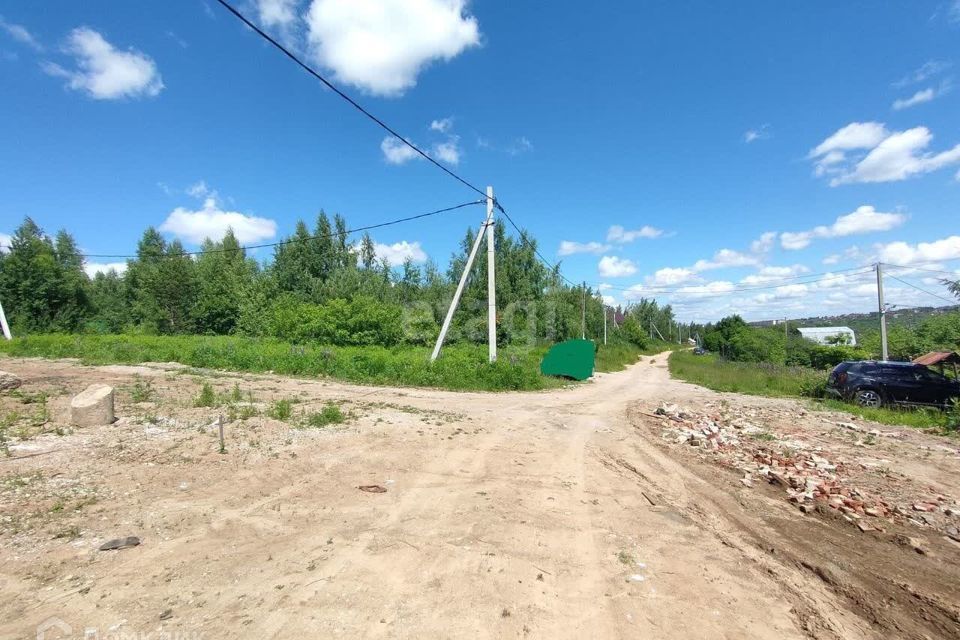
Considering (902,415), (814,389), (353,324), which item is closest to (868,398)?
(902,415)

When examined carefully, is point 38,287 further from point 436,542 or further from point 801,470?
point 801,470

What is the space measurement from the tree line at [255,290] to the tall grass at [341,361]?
6548 mm

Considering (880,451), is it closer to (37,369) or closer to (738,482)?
(738,482)

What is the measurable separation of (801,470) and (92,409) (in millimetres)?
11486

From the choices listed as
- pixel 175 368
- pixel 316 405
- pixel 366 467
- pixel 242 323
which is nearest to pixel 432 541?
pixel 366 467

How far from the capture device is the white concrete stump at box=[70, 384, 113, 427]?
708 centimetres

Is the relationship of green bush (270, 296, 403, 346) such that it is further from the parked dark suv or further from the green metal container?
the parked dark suv

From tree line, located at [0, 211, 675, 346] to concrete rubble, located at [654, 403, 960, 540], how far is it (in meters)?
18.1

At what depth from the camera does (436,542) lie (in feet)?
12.4

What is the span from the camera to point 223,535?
3828 millimetres

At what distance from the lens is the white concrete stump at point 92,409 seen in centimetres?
708

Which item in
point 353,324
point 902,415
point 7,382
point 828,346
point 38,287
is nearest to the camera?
point 7,382

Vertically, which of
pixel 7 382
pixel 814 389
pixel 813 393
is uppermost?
pixel 7 382
